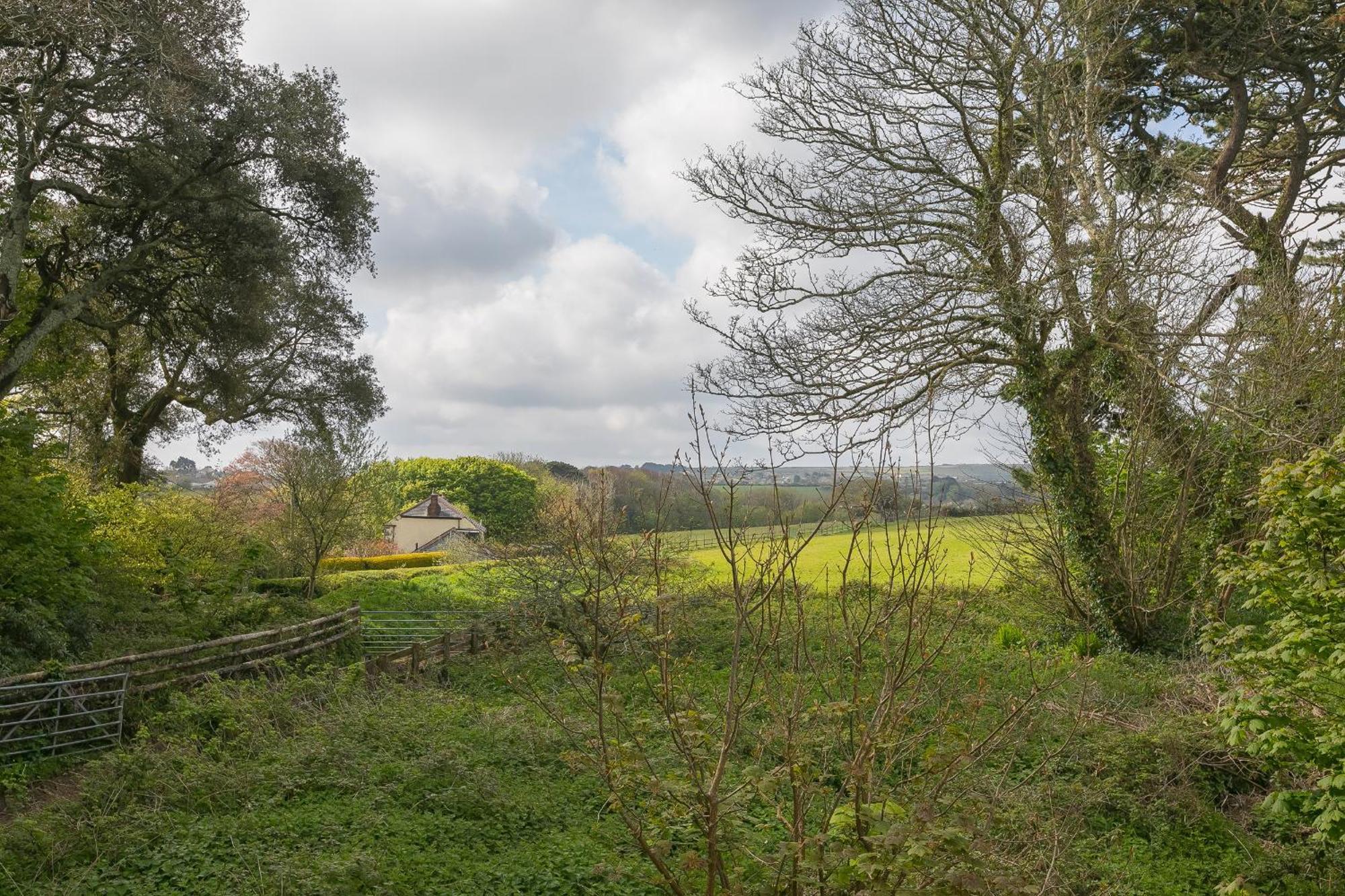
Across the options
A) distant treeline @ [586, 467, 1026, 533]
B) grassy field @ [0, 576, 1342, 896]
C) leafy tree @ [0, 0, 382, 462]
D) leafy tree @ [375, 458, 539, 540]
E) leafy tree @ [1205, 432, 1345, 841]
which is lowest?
grassy field @ [0, 576, 1342, 896]

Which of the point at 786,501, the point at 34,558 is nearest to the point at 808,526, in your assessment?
the point at 786,501

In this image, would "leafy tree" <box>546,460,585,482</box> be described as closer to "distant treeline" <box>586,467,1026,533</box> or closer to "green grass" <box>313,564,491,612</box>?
"green grass" <box>313,564,491,612</box>

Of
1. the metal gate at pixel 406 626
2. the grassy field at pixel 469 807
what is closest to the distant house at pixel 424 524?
the metal gate at pixel 406 626

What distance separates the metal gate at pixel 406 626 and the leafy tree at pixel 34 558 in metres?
4.58

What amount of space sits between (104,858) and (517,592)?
26.2ft

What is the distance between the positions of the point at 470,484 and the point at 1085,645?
4507 centimetres

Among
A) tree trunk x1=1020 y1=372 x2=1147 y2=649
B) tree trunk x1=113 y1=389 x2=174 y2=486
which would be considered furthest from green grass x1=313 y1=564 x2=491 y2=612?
tree trunk x1=1020 y1=372 x2=1147 y2=649

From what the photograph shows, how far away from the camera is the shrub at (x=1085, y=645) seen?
11969 millimetres

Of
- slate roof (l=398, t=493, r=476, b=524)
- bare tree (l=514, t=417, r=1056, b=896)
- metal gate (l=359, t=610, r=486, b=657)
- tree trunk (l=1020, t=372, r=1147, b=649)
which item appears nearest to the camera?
bare tree (l=514, t=417, r=1056, b=896)

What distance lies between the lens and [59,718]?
27.5ft

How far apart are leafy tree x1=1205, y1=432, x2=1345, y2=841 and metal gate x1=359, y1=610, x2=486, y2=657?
36.9ft

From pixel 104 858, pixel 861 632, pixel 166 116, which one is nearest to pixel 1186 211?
pixel 861 632

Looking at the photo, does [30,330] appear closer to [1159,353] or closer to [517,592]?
[517,592]

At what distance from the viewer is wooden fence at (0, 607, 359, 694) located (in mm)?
8961
